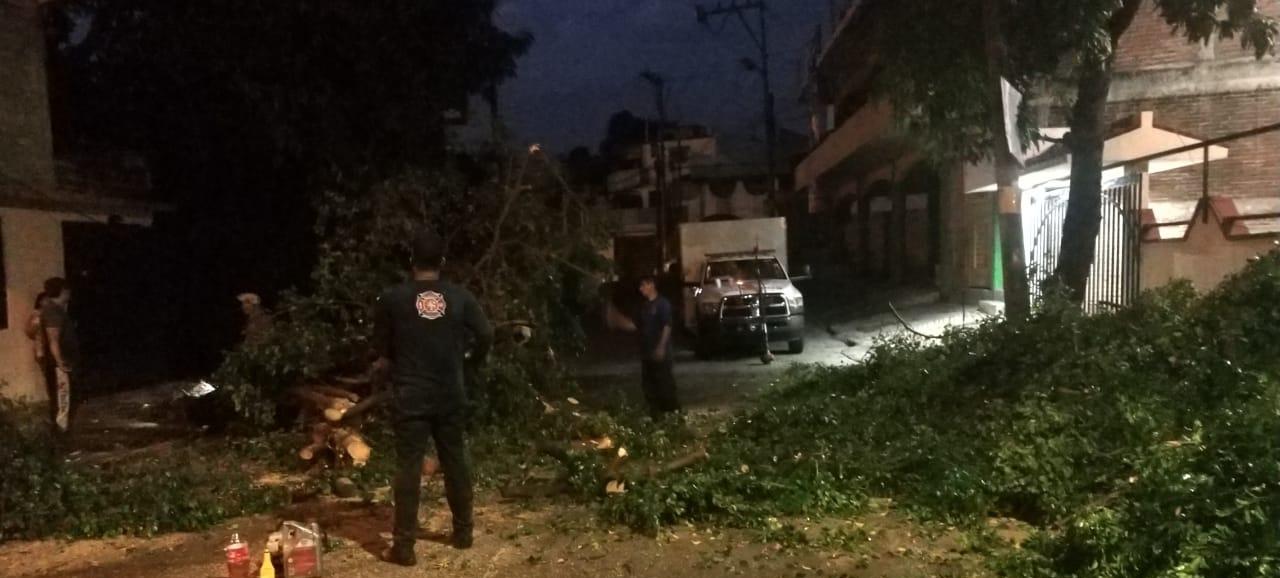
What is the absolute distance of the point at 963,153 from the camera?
37.6 ft

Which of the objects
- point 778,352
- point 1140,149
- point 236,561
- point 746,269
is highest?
point 1140,149

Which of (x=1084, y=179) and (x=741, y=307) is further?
(x=741, y=307)

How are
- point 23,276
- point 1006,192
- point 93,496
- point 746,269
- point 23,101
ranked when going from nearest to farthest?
point 93,496
point 1006,192
point 23,276
point 23,101
point 746,269

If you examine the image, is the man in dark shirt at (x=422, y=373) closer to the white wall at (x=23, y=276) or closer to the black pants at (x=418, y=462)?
the black pants at (x=418, y=462)

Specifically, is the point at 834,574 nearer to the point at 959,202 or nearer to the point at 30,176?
the point at 30,176

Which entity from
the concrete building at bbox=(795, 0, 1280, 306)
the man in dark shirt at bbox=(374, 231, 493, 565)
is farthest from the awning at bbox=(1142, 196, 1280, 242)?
the man in dark shirt at bbox=(374, 231, 493, 565)

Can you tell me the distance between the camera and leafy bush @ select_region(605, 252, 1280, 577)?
15.2ft

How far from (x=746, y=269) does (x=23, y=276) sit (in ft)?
35.7

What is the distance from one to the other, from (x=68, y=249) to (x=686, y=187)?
3107cm

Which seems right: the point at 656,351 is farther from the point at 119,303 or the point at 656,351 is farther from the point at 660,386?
the point at 119,303

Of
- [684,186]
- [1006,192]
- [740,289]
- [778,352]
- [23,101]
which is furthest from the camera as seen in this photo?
[684,186]

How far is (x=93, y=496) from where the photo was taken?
644 cm

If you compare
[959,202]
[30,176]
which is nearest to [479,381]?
[30,176]

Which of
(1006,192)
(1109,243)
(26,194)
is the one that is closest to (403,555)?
(1006,192)
